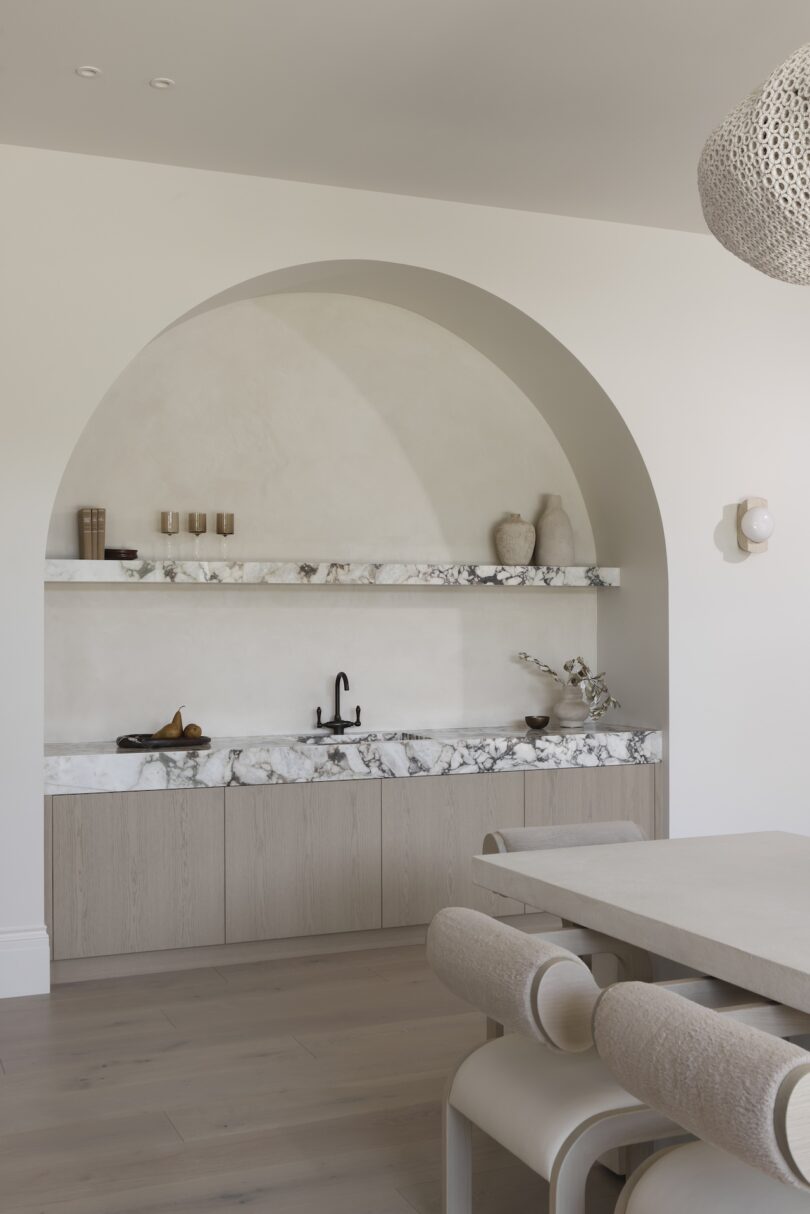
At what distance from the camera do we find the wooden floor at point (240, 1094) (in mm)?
2531

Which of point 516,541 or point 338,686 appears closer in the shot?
point 338,686

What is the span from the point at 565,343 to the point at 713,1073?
371cm

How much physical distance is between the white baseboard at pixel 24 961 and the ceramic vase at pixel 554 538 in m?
2.56

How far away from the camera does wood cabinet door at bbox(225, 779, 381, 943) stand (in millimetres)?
4242

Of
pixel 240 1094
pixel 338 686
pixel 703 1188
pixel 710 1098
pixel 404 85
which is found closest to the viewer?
pixel 710 1098

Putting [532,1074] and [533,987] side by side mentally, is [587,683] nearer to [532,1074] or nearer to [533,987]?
[532,1074]

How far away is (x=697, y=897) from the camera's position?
7.19ft

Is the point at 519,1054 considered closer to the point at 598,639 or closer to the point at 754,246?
the point at 754,246

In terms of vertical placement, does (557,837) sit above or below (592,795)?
above

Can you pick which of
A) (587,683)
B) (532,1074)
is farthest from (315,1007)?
(587,683)

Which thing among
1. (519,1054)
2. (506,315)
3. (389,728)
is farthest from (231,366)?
(519,1054)

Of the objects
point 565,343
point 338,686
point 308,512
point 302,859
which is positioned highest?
point 565,343

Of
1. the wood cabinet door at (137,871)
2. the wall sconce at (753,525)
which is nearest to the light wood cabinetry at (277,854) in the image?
the wood cabinet door at (137,871)

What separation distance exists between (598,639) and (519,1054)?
3405 mm
